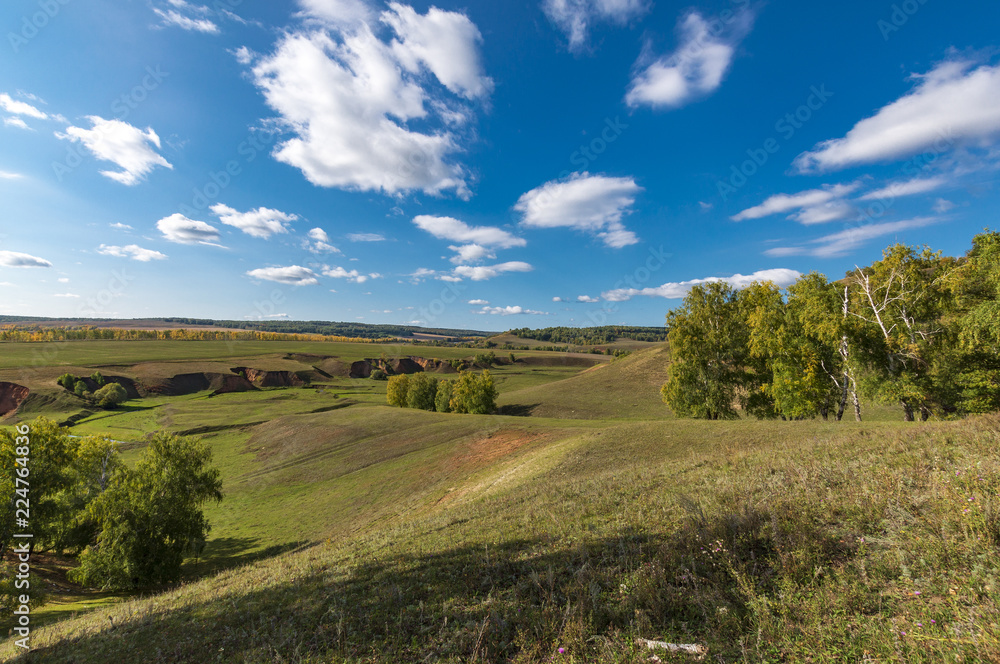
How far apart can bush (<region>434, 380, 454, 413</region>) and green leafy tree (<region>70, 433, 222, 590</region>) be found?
2116 inches

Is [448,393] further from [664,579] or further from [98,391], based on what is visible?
[98,391]

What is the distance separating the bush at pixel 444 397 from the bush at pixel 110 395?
99739mm

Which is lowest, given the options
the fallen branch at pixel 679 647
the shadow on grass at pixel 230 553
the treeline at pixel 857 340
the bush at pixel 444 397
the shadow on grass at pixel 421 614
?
the shadow on grass at pixel 230 553

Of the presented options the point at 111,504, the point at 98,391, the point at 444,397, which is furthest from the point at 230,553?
the point at 98,391

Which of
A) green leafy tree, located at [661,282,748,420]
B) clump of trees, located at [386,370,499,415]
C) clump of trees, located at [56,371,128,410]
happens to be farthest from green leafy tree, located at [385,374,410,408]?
clump of trees, located at [56,371,128,410]

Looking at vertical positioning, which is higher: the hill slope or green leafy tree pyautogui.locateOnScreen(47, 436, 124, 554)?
the hill slope

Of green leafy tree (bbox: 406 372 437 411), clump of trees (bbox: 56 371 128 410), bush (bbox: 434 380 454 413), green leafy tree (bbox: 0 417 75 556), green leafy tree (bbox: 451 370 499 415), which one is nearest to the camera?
green leafy tree (bbox: 0 417 75 556)

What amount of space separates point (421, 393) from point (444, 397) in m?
9.63

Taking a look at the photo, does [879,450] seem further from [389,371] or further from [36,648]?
[389,371]

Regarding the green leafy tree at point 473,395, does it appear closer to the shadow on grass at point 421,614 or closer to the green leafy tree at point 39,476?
the green leafy tree at point 39,476

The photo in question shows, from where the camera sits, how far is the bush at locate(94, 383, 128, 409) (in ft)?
350

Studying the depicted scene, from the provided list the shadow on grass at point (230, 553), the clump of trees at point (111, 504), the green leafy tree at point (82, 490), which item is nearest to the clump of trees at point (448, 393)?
the shadow on grass at point (230, 553)

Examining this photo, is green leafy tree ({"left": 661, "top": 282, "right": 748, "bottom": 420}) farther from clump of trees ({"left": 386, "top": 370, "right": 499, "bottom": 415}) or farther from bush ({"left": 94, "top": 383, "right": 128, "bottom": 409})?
bush ({"left": 94, "top": 383, "right": 128, "bottom": 409})

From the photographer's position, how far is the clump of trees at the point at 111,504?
24127 mm
